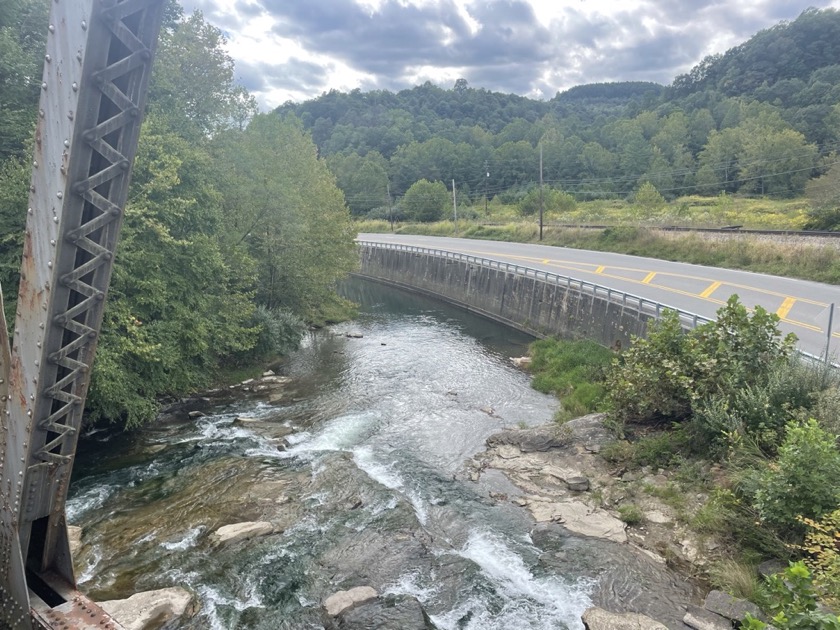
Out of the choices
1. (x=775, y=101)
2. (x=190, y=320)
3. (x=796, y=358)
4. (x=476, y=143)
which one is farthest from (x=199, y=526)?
(x=476, y=143)

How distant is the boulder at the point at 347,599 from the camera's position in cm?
902

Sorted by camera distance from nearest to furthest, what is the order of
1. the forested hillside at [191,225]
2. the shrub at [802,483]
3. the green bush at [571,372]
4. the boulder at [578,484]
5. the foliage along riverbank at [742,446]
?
the foliage along riverbank at [742,446]
the shrub at [802,483]
the boulder at [578,484]
the forested hillside at [191,225]
the green bush at [571,372]

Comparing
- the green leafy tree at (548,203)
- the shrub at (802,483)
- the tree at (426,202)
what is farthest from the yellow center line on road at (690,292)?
the tree at (426,202)

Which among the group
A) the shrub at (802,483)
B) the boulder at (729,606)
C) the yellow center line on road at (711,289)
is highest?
the yellow center line on road at (711,289)

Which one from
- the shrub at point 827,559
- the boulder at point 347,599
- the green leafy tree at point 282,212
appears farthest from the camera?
the green leafy tree at point 282,212

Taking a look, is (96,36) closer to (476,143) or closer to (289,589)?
(289,589)

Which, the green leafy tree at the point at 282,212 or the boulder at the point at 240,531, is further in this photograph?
the green leafy tree at the point at 282,212

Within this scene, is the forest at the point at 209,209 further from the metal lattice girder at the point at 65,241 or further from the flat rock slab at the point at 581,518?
the flat rock slab at the point at 581,518

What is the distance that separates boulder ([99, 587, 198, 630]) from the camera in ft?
Answer: 27.9

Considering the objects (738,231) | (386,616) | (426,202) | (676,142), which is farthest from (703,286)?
(676,142)

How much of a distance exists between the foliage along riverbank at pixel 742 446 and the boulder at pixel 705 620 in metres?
0.61

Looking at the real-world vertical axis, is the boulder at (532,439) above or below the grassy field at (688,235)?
below

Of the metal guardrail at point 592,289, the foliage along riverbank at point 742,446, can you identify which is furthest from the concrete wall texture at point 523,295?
the foliage along riverbank at point 742,446

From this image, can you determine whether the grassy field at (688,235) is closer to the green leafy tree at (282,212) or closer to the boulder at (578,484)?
the boulder at (578,484)
